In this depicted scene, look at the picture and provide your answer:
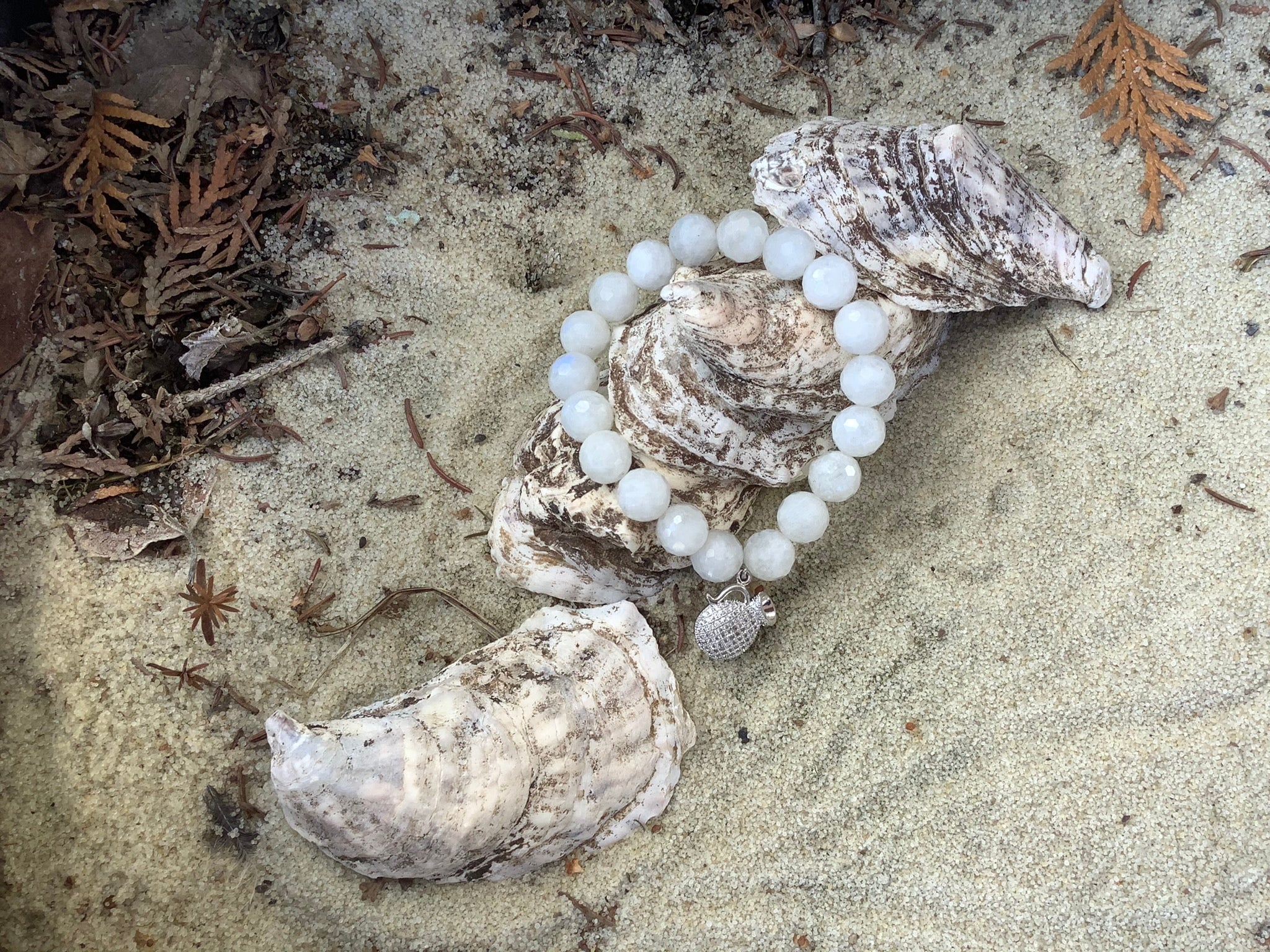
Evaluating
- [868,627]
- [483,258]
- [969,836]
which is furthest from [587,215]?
[969,836]

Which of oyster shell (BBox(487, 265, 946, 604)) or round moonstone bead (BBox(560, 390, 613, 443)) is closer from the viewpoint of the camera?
oyster shell (BBox(487, 265, 946, 604))

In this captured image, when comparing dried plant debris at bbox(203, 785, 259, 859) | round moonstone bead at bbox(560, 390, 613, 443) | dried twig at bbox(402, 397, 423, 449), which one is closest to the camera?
dried plant debris at bbox(203, 785, 259, 859)

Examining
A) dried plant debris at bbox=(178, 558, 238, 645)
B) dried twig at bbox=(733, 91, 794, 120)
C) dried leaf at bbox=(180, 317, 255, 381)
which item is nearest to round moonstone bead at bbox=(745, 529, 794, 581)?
dried twig at bbox=(733, 91, 794, 120)

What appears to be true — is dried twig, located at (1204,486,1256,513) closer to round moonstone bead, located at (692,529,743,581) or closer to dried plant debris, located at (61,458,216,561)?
round moonstone bead, located at (692,529,743,581)

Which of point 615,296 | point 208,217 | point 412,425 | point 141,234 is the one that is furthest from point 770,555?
A: point 141,234

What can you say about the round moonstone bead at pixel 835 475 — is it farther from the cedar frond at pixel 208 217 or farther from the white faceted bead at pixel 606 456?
the cedar frond at pixel 208 217

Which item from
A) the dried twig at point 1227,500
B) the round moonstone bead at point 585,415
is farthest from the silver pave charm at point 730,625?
the dried twig at point 1227,500

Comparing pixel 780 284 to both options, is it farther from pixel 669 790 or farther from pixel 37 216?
pixel 37 216
